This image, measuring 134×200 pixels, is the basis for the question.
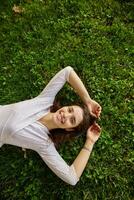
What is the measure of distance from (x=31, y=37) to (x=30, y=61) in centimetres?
41

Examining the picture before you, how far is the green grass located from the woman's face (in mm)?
965

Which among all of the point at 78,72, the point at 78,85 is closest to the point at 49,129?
the point at 78,85

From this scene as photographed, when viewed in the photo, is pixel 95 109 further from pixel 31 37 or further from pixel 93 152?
pixel 31 37

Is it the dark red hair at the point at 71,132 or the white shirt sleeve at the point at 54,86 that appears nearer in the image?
the dark red hair at the point at 71,132

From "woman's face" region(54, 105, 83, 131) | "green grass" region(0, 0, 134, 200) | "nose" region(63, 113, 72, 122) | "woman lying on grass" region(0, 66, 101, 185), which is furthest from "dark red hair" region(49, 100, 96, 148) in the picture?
"green grass" region(0, 0, 134, 200)

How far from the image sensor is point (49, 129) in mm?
5066

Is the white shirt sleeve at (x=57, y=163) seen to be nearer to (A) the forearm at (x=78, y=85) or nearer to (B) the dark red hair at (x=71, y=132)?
(B) the dark red hair at (x=71, y=132)

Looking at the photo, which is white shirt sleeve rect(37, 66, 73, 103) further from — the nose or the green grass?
the green grass

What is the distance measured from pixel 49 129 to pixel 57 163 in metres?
0.40

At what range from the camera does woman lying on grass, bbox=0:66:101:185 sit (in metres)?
4.97

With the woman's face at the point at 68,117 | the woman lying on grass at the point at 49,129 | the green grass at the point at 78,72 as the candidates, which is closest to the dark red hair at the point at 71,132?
the woman lying on grass at the point at 49,129

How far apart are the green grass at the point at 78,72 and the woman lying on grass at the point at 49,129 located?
1.58ft

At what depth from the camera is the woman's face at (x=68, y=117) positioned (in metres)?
4.70

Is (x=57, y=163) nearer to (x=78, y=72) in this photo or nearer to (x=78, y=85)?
(x=78, y=85)
